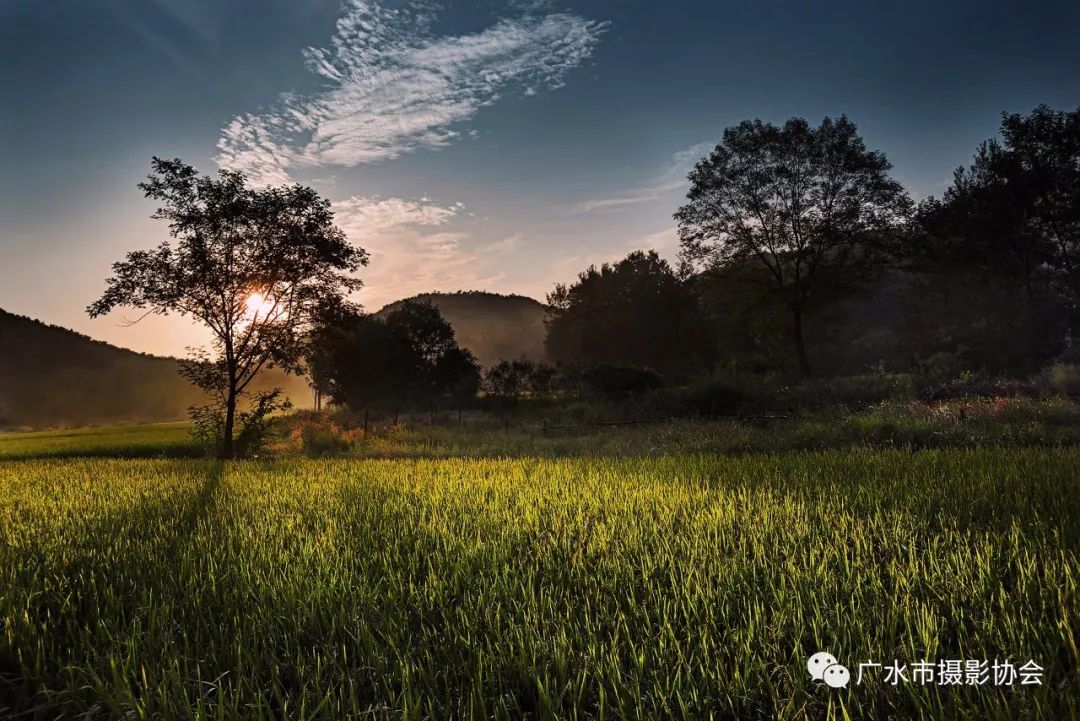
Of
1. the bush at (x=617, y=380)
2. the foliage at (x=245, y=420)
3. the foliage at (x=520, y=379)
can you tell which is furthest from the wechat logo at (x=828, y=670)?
the foliage at (x=520, y=379)

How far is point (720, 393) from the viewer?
75.3 feet

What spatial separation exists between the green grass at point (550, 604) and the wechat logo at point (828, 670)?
0.04m

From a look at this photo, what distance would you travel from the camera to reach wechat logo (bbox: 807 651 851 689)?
1.80m

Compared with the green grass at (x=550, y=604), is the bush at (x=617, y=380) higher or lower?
higher

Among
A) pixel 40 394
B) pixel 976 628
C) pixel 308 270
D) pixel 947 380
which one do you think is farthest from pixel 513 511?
pixel 40 394

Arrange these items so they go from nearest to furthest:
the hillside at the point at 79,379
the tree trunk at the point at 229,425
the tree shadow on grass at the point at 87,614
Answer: the tree shadow on grass at the point at 87,614 < the tree trunk at the point at 229,425 < the hillside at the point at 79,379

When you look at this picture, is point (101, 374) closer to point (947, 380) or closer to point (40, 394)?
point (40, 394)

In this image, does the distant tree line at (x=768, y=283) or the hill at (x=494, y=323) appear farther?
the hill at (x=494, y=323)

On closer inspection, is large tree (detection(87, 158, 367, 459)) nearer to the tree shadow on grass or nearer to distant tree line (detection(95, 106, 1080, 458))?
distant tree line (detection(95, 106, 1080, 458))

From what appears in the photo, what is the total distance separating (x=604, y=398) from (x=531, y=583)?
26.2m

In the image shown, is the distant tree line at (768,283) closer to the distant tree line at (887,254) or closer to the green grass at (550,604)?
the distant tree line at (887,254)

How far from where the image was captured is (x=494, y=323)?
123 m

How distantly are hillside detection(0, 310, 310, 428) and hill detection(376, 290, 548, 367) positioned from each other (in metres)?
38.1

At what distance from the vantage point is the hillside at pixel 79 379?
3059 inches
